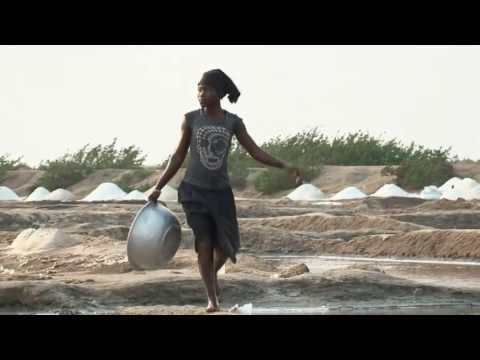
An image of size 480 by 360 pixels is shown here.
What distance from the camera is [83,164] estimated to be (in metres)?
49.5

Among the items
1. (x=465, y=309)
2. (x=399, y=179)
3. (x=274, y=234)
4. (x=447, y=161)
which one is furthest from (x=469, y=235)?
(x=447, y=161)

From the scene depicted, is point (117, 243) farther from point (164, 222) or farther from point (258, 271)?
point (164, 222)

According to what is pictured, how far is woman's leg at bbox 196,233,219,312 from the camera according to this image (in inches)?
295

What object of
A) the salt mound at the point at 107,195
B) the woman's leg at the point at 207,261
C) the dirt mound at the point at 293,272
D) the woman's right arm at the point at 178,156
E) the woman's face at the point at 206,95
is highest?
the woman's face at the point at 206,95

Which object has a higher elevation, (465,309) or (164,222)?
(164,222)

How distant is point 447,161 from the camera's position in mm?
44938

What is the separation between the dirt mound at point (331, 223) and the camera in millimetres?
22469

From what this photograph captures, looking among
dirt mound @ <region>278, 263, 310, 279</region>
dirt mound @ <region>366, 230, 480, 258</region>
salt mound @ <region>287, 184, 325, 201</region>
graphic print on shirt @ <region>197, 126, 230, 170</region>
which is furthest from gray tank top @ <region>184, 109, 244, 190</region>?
salt mound @ <region>287, 184, 325, 201</region>

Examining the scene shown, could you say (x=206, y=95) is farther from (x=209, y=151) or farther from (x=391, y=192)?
(x=391, y=192)

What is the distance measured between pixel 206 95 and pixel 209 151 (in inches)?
14.4

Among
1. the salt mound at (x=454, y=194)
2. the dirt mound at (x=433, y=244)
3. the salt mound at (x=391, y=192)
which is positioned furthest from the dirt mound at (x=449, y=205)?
the dirt mound at (x=433, y=244)

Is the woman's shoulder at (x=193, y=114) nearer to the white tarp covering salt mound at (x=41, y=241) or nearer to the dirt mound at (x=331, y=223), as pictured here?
the white tarp covering salt mound at (x=41, y=241)

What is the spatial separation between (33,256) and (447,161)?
32.3 meters

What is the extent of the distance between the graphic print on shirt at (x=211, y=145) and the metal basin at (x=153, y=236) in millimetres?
804
